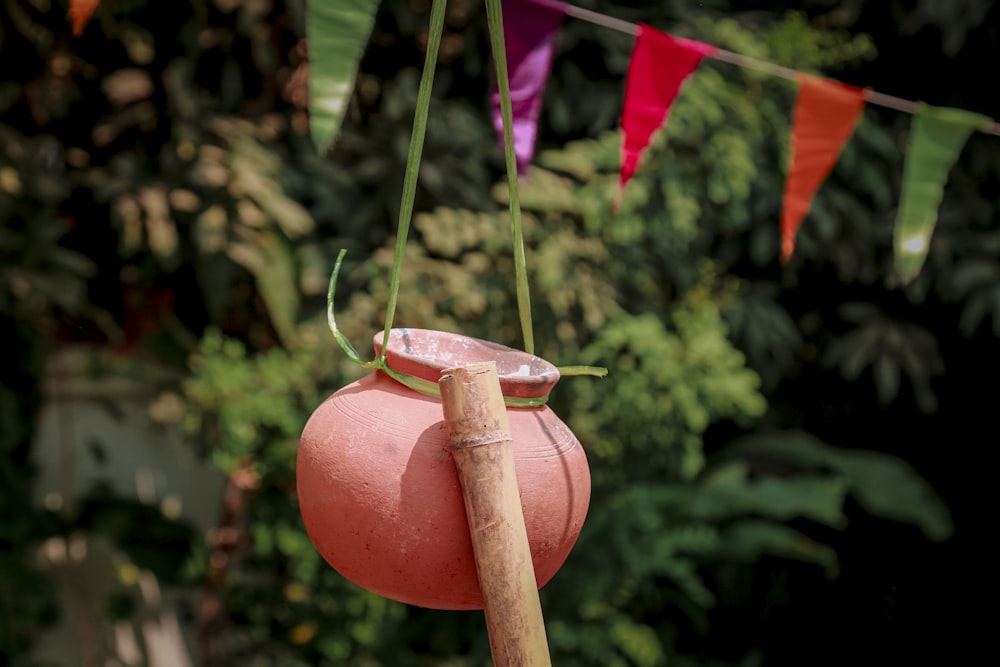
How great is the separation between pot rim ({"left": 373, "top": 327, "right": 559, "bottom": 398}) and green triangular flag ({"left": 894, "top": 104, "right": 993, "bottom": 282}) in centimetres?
107

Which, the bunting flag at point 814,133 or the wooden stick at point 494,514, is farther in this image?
the bunting flag at point 814,133

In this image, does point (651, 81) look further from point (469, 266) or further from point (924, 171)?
point (469, 266)

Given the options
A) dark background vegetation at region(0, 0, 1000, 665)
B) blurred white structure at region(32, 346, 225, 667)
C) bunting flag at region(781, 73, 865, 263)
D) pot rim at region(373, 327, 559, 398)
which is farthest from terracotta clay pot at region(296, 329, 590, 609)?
blurred white structure at region(32, 346, 225, 667)

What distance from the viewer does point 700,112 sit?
2.99 metres

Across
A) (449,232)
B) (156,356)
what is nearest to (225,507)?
(156,356)

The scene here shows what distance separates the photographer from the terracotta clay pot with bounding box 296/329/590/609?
3.43 feet

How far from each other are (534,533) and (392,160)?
6.62 feet

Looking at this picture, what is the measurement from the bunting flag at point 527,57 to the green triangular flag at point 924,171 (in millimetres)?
672

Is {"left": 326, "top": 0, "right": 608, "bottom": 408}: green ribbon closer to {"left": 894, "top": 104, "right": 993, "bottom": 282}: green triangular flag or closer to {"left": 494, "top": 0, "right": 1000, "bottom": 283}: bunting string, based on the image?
{"left": 494, "top": 0, "right": 1000, "bottom": 283}: bunting string

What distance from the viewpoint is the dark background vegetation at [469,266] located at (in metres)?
2.70

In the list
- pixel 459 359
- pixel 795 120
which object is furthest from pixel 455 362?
pixel 795 120

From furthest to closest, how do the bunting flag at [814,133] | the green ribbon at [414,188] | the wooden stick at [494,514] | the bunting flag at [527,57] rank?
the bunting flag at [814,133] → the bunting flag at [527,57] → the green ribbon at [414,188] → the wooden stick at [494,514]

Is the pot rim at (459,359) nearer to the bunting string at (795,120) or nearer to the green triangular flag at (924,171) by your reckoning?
the bunting string at (795,120)

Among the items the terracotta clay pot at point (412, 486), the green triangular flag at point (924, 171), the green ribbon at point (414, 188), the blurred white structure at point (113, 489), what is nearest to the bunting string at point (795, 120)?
the green triangular flag at point (924, 171)
